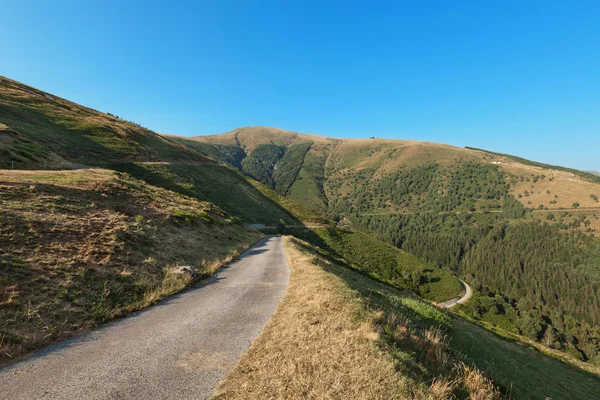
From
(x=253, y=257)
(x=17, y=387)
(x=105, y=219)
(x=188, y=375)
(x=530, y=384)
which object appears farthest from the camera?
(x=253, y=257)

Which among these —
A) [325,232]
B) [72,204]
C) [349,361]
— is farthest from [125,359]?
[325,232]

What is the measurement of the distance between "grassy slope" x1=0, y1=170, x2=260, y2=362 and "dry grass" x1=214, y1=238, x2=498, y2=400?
20.4 ft

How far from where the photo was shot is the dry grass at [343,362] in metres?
5.39

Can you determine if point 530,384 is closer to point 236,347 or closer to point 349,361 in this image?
point 349,361

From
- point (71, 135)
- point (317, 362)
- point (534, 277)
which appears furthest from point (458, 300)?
point (71, 135)

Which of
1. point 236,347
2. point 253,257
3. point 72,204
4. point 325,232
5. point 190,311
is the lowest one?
point 325,232

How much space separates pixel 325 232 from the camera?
7881 cm

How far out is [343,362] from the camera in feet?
20.5

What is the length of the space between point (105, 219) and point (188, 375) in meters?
16.2

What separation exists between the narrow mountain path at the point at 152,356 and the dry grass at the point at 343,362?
2.59 ft

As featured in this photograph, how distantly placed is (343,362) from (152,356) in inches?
197

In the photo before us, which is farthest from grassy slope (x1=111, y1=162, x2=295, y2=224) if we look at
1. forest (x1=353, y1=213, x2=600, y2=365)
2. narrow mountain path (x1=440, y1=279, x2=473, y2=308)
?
forest (x1=353, y1=213, x2=600, y2=365)

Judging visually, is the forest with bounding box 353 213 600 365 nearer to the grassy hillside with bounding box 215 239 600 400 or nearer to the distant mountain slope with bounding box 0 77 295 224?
the distant mountain slope with bounding box 0 77 295 224

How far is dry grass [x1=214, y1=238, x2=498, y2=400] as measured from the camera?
5.39 metres
